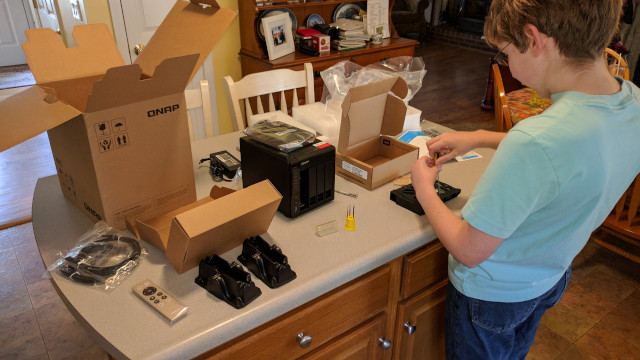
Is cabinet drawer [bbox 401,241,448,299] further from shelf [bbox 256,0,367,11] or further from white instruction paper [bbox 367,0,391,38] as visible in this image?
white instruction paper [bbox 367,0,391,38]

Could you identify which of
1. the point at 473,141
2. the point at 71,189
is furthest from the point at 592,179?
the point at 71,189

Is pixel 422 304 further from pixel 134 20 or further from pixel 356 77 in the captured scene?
pixel 134 20

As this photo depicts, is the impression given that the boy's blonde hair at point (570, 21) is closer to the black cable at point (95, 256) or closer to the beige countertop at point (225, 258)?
the beige countertop at point (225, 258)

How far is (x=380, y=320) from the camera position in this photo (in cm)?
128

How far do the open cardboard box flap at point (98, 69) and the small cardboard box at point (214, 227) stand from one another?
0.31m

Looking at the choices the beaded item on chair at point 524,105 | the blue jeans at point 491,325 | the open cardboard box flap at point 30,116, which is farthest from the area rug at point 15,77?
the blue jeans at point 491,325

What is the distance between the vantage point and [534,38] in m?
0.86

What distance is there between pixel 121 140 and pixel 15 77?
5.53 metres

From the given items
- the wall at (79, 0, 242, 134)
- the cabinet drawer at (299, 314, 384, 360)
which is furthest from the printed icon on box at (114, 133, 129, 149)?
the wall at (79, 0, 242, 134)

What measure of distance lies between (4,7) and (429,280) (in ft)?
21.5

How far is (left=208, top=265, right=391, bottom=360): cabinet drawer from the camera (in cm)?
100

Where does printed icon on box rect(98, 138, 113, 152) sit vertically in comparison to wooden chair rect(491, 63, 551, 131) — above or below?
above

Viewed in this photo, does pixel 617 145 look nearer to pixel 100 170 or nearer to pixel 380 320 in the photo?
pixel 380 320

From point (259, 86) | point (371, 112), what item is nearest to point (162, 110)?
point (371, 112)
